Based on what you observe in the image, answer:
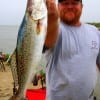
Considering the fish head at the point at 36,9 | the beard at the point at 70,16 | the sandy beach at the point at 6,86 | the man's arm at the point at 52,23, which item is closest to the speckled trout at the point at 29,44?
the fish head at the point at 36,9

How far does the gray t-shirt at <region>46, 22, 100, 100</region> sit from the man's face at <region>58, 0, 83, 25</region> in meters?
0.12

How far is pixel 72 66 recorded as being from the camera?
373 cm

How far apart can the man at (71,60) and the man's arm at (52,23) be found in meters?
0.21

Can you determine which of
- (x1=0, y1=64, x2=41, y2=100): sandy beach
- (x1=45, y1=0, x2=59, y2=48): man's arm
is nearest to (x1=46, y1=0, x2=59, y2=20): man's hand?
(x1=45, y1=0, x2=59, y2=48): man's arm

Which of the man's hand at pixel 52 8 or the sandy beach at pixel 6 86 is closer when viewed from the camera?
the man's hand at pixel 52 8

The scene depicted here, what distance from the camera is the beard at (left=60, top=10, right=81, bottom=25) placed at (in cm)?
371

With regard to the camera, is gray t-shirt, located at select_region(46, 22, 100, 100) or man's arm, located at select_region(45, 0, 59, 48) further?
→ gray t-shirt, located at select_region(46, 22, 100, 100)

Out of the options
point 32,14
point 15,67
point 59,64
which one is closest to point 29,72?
point 15,67

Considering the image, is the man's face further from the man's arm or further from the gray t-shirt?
the man's arm

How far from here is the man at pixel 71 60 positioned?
146 inches

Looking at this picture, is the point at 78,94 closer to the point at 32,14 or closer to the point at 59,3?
the point at 59,3

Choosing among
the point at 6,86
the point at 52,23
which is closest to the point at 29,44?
the point at 52,23

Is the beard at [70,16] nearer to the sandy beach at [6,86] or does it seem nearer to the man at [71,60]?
the man at [71,60]

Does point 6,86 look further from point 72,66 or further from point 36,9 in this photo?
point 36,9
